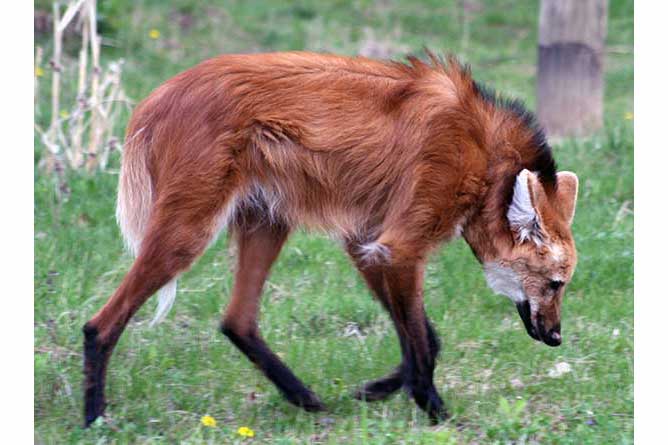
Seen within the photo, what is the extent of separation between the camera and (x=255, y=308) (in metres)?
4.37

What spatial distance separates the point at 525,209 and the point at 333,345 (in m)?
1.12

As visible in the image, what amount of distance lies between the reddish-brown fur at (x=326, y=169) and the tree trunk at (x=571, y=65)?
315cm

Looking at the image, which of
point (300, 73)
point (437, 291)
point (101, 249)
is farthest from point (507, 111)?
point (101, 249)

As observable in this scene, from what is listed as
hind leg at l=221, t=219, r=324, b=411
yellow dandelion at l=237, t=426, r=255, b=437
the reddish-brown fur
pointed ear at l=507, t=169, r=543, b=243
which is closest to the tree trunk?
the reddish-brown fur

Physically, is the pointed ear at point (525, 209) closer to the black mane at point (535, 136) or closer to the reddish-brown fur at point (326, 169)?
the reddish-brown fur at point (326, 169)

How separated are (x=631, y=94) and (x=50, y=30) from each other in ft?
16.4

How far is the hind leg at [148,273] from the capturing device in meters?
3.86

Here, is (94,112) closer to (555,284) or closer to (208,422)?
(208,422)

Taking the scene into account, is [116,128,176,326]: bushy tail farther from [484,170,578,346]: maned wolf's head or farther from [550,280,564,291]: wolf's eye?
[550,280,564,291]: wolf's eye

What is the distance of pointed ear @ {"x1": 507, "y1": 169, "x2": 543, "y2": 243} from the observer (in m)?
3.95

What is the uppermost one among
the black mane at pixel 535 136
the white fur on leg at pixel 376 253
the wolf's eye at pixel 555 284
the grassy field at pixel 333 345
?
the black mane at pixel 535 136

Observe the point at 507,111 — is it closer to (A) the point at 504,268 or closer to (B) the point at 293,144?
(A) the point at 504,268

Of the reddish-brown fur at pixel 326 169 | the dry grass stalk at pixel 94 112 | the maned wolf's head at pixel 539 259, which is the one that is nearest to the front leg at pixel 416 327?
the reddish-brown fur at pixel 326 169

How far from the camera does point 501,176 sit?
409 centimetres
